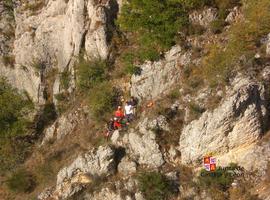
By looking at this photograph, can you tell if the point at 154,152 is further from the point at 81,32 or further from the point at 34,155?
the point at 81,32

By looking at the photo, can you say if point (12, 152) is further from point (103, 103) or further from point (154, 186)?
point (154, 186)

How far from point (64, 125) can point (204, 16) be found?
11.0 meters

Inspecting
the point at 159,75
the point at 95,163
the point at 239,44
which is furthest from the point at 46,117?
the point at 239,44

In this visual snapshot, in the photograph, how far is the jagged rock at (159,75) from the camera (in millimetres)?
27719

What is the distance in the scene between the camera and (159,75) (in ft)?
93.2

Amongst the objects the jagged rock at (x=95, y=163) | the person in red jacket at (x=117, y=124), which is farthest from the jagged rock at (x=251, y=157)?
the person in red jacket at (x=117, y=124)

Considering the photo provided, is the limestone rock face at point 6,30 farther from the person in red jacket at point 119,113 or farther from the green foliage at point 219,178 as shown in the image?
the green foliage at point 219,178

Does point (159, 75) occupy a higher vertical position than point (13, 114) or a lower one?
higher

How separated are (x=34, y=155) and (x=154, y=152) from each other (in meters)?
11.2

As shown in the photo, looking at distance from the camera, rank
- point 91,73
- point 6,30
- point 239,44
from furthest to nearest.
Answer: point 6,30
point 91,73
point 239,44

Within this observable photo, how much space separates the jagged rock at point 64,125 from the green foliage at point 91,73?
67.3 inches

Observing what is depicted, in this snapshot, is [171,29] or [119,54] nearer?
[171,29]

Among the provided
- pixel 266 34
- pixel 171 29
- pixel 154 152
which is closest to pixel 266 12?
pixel 266 34

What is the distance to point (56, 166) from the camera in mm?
29156
